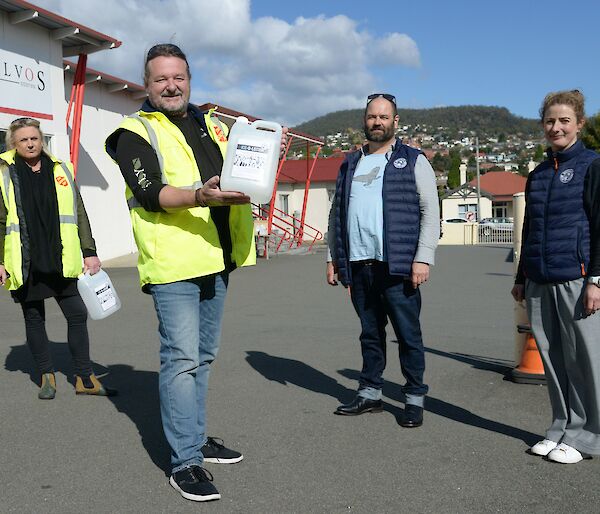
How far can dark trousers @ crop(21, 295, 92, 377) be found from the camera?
5145 millimetres

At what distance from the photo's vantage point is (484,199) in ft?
225

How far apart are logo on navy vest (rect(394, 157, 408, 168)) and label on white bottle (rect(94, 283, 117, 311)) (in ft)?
8.04

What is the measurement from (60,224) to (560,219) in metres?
3.42

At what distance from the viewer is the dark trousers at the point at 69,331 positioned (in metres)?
5.14

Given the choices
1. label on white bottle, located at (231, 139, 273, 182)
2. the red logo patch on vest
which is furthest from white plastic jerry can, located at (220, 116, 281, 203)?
the red logo patch on vest

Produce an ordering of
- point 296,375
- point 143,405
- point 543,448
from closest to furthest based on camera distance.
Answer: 1. point 543,448
2. point 143,405
3. point 296,375

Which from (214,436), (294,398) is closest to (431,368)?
(294,398)

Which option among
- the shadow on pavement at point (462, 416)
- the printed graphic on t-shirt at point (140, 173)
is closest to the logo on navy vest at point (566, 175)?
the shadow on pavement at point (462, 416)

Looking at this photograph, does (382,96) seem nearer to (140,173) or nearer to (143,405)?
(140,173)

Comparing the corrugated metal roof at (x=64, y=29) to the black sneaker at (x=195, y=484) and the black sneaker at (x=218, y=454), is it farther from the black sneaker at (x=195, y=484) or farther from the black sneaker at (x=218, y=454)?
the black sneaker at (x=195, y=484)

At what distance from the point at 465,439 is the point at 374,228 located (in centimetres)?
138

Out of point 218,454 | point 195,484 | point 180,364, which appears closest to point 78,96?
point 218,454

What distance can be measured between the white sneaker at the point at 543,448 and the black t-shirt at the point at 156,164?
1.94m

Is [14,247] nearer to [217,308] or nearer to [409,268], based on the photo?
[217,308]
